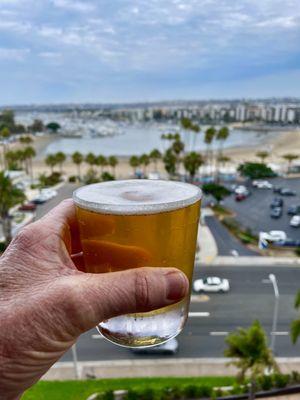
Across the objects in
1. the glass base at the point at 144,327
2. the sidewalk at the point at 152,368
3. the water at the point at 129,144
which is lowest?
the sidewalk at the point at 152,368

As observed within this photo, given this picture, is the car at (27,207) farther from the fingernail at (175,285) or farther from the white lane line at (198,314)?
the fingernail at (175,285)

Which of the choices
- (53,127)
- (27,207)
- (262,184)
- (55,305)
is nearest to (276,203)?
(262,184)

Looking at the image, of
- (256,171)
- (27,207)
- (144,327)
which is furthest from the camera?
(256,171)

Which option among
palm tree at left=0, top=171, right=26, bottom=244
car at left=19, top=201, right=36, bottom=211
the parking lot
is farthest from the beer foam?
car at left=19, top=201, right=36, bottom=211

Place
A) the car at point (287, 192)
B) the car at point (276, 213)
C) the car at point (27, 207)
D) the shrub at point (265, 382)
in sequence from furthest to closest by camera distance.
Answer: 1. the car at point (287, 192)
2. the car at point (27, 207)
3. the car at point (276, 213)
4. the shrub at point (265, 382)

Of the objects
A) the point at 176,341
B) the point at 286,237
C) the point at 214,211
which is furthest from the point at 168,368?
the point at 214,211

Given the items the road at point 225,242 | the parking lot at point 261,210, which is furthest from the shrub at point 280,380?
the parking lot at point 261,210

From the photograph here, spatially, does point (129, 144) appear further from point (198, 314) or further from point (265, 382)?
point (265, 382)

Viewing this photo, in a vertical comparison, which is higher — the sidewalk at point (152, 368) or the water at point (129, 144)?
the water at point (129, 144)
